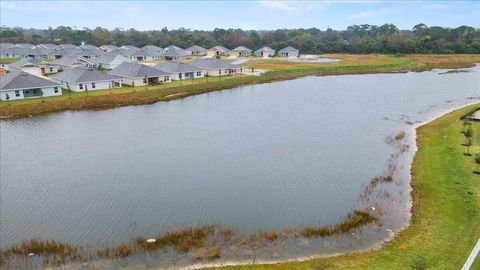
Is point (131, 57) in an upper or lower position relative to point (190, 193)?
upper

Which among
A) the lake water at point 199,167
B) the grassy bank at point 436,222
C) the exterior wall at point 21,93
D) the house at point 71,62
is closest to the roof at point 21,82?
the exterior wall at point 21,93

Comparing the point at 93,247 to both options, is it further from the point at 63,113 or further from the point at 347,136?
the point at 63,113

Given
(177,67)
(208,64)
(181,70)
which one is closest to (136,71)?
(177,67)

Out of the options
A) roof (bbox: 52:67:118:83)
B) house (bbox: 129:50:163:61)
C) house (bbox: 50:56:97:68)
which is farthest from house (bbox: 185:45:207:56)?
roof (bbox: 52:67:118:83)

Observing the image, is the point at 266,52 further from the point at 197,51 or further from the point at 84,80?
the point at 84,80

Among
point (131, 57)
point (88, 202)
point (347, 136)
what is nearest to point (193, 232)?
point (88, 202)

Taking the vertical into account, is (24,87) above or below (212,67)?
below

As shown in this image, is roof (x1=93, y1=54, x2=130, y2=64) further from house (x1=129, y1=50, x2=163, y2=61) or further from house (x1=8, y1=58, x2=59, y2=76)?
house (x1=129, y1=50, x2=163, y2=61)
